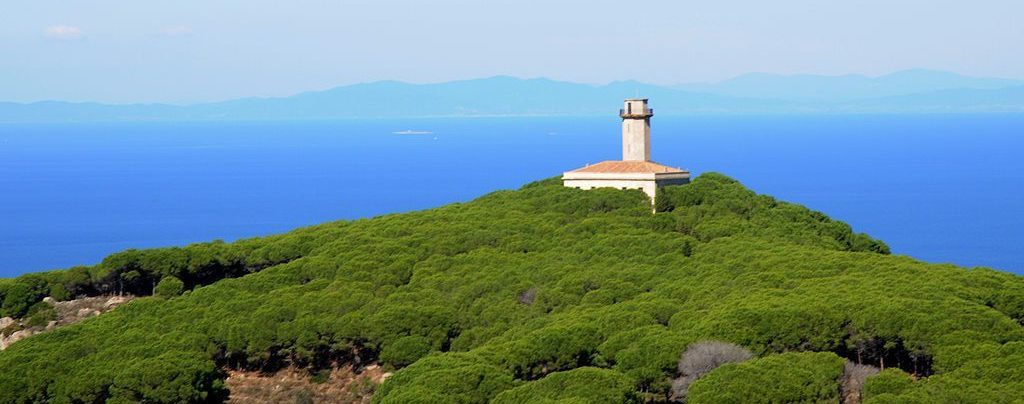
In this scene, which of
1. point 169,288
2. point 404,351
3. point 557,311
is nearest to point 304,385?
point 404,351

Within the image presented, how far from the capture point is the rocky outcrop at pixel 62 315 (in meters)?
38.9

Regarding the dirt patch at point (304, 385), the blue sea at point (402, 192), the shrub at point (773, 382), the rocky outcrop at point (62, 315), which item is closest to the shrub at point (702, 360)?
the shrub at point (773, 382)

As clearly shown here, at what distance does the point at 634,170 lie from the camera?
150ft

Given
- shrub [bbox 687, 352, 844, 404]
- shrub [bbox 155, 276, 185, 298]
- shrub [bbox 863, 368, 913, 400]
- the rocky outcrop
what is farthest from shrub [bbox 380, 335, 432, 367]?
shrub [bbox 863, 368, 913, 400]

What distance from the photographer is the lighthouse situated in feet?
148

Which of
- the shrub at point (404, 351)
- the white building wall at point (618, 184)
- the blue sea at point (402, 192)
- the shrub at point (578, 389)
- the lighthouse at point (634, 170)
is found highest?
the lighthouse at point (634, 170)

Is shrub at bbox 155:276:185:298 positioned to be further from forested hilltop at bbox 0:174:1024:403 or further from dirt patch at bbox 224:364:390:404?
dirt patch at bbox 224:364:390:404

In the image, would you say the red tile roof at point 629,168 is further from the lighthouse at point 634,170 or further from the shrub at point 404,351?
the shrub at point 404,351

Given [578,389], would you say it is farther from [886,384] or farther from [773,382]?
[886,384]

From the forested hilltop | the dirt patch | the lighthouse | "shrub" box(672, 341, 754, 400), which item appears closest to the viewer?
the forested hilltop

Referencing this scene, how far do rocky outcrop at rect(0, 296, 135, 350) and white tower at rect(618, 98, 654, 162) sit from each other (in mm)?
16397

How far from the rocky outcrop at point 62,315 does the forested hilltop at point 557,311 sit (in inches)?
16.4

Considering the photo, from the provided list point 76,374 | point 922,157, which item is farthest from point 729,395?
point 922,157

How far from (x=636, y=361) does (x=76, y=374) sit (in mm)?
13001
